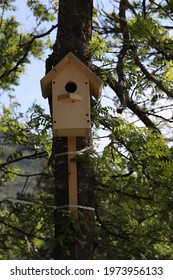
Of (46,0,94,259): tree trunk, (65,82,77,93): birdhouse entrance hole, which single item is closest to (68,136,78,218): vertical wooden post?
(46,0,94,259): tree trunk

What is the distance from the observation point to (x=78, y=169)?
13.0 feet

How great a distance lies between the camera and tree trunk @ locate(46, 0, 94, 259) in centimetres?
366

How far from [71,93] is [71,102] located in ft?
0.26

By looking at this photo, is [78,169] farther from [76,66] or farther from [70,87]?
[76,66]

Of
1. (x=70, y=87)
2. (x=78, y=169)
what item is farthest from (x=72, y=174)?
(x=70, y=87)

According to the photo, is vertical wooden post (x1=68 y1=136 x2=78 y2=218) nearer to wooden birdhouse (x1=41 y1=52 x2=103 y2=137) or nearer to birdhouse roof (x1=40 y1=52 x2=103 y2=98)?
wooden birdhouse (x1=41 y1=52 x2=103 y2=137)

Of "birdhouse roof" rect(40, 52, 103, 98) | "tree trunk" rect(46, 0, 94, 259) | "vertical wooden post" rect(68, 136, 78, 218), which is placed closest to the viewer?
"tree trunk" rect(46, 0, 94, 259)

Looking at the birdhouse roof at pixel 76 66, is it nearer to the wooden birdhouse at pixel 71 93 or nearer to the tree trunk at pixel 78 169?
the wooden birdhouse at pixel 71 93

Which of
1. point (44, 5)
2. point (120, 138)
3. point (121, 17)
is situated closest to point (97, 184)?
point (120, 138)

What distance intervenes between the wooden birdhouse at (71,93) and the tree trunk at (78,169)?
9.1 inches

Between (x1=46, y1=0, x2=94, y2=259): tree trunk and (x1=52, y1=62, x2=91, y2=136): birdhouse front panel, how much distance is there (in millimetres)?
227

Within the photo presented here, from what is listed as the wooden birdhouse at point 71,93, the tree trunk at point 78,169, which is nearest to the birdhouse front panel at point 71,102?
the wooden birdhouse at point 71,93

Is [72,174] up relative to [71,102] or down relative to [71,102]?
down

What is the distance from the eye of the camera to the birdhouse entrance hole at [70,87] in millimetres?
3972
